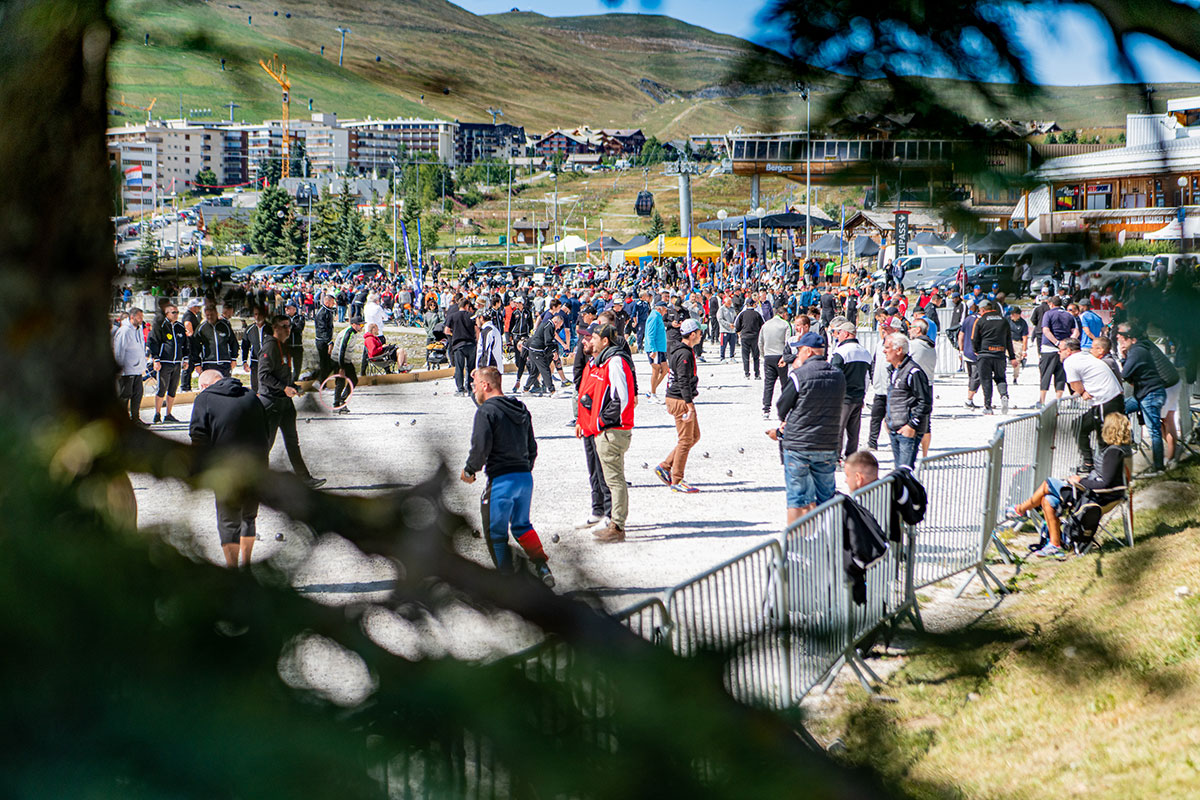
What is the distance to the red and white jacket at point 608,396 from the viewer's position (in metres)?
8.75

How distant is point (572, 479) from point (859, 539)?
525 cm

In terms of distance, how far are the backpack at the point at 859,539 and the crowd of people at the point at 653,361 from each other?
2.04 ft

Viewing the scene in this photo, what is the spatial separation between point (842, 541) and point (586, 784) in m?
5.68

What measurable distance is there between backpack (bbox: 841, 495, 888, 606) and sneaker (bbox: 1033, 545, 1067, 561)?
6.93ft

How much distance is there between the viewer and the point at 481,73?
1.18 meters

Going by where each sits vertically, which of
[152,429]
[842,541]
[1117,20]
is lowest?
[842,541]

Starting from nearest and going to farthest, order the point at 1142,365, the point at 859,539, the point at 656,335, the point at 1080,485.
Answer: the point at 1142,365 → the point at 859,539 → the point at 1080,485 → the point at 656,335

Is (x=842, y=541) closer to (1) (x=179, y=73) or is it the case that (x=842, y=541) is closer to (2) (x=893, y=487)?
(2) (x=893, y=487)

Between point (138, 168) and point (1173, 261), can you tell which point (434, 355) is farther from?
point (1173, 261)

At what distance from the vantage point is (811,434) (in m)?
8.01

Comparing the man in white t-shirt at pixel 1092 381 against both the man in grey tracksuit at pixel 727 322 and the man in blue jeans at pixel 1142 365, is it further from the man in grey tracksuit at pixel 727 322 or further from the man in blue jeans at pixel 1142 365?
the man in grey tracksuit at pixel 727 322

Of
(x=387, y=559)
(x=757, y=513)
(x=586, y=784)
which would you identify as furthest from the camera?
(x=757, y=513)

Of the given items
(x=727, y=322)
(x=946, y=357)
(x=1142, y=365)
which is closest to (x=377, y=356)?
(x=1142, y=365)

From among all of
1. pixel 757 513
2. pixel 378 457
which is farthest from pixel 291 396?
pixel 757 513
